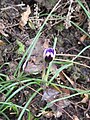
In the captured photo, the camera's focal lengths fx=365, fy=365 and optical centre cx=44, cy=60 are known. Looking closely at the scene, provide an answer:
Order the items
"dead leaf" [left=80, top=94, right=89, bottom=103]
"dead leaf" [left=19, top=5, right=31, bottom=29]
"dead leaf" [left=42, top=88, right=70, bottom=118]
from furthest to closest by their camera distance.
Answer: "dead leaf" [left=19, top=5, right=31, bottom=29]
"dead leaf" [left=80, top=94, right=89, bottom=103]
"dead leaf" [left=42, top=88, right=70, bottom=118]

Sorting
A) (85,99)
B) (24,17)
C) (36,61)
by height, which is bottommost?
(85,99)

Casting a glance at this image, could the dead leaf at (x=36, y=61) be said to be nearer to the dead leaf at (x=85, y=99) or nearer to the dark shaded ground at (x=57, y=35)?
the dark shaded ground at (x=57, y=35)

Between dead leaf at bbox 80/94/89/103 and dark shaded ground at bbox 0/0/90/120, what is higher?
dark shaded ground at bbox 0/0/90/120

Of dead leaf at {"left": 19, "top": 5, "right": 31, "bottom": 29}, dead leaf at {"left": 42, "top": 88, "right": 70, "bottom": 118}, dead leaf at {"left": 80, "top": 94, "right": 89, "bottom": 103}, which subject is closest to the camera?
dead leaf at {"left": 42, "top": 88, "right": 70, "bottom": 118}

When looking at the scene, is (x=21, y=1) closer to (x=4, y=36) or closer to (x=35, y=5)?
(x=35, y=5)

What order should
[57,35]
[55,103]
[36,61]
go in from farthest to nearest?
1. [57,35]
2. [36,61]
3. [55,103]

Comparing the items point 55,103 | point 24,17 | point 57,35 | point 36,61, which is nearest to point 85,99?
point 55,103

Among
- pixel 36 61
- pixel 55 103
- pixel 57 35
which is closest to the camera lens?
pixel 55 103

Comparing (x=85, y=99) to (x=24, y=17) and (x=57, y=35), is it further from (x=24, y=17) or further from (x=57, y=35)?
(x=24, y=17)

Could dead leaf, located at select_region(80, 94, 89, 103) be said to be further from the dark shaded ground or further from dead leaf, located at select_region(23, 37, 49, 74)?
dead leaf, located at select_region(23, 37, 49, 74)

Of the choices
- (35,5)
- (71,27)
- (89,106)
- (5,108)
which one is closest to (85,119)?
(89,106)

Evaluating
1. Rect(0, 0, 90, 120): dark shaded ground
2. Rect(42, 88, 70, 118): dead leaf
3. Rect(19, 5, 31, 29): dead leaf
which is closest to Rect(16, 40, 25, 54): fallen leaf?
Rect(0, 0, 90, 120): dark shaded ground
